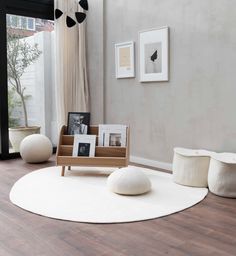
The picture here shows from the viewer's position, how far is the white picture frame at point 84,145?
3764mm

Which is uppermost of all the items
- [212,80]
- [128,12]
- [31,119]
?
[128,12]

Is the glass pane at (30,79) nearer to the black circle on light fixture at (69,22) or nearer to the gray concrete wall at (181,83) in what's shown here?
the black circle on light fixture at (69,22)

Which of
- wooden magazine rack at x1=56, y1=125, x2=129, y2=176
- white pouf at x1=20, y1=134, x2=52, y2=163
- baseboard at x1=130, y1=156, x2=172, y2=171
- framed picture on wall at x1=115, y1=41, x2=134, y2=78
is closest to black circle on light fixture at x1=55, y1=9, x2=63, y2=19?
framed picture on wall at x1=115, y1=41, x2=134, y2=78

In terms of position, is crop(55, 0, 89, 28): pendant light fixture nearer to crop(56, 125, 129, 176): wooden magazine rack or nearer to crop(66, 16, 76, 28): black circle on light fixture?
crop(66, 16, 76, 28): black circle on light fixture

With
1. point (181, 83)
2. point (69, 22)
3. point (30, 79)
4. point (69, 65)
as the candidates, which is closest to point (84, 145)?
point (181, 83)

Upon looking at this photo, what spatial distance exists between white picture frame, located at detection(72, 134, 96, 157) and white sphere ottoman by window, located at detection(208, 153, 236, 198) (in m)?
1.33

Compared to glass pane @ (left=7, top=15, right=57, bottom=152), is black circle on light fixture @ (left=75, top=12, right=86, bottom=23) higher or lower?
higher

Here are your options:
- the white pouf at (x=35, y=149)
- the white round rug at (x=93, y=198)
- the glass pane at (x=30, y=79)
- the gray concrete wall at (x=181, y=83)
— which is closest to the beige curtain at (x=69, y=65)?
the glass pane at (x=30, y=79)

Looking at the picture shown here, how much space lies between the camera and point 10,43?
15.9ft

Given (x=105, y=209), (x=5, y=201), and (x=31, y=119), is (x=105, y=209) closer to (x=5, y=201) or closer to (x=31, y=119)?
(x=5, y=201)

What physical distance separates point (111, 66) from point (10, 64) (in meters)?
1.49

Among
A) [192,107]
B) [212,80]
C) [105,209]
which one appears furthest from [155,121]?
[105,209]

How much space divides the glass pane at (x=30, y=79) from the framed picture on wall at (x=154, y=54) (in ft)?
5.53

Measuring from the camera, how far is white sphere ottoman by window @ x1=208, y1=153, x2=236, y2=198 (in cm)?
309
